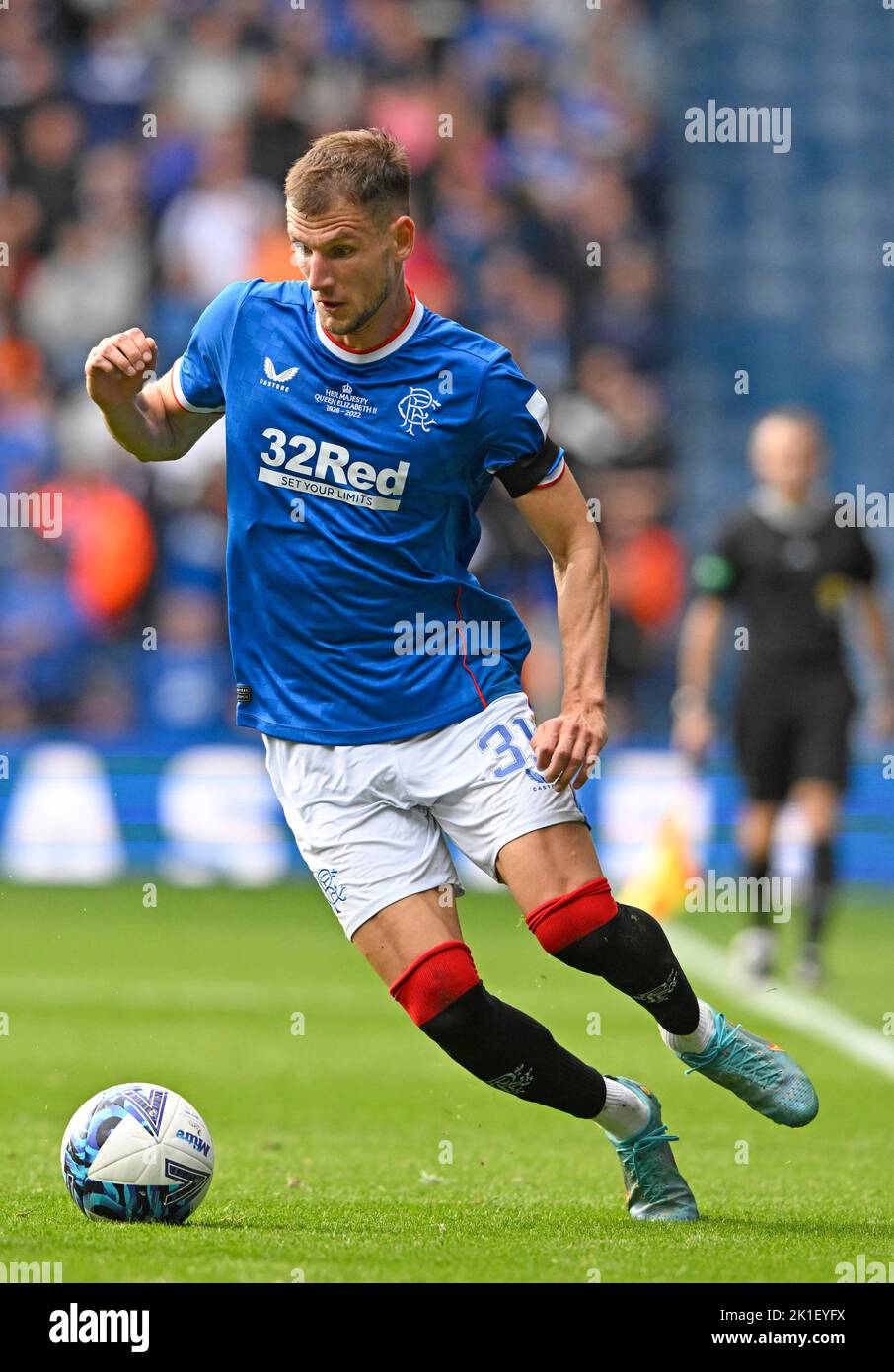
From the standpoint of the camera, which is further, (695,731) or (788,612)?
(788,612)

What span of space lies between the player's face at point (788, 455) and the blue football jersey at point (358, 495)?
5.85 meters

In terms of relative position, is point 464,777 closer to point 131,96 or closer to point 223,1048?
point 223,1048

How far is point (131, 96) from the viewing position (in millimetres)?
17219

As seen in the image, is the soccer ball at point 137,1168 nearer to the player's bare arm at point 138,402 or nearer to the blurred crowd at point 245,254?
the player's bare arm at point 138,402

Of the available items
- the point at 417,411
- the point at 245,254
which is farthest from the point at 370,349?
the point at 245,254

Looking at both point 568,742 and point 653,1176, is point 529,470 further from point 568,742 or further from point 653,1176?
point 653,1176

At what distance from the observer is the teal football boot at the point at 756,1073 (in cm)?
546

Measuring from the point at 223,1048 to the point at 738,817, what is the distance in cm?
617

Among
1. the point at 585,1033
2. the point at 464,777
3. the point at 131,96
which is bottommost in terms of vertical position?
the point at 585,1033

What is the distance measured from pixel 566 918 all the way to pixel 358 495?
3.82 ft

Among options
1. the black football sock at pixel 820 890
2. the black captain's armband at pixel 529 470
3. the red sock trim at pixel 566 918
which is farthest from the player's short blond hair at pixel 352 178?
the black football sock at pixel 820 890

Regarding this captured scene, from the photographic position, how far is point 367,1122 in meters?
7.16
